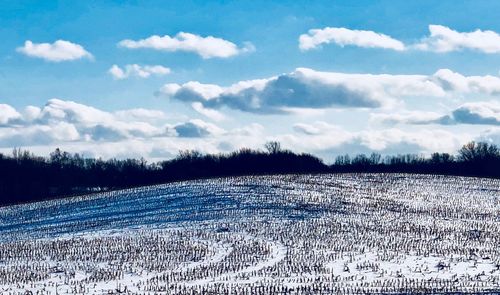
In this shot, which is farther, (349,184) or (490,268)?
(349,184)

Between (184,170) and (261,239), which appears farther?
(184,170)

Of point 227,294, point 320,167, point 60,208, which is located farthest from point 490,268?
point 320,167

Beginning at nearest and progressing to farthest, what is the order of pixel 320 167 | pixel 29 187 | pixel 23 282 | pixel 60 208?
pixel 23 282 → pixel 60 208 → pixel 29 187 → pixel 320 167

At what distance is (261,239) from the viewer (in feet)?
149

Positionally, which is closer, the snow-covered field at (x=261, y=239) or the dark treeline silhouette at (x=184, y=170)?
the snow-covered field at (x=261, y=239)

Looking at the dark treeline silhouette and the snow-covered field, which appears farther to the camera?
the dark treeline silhouette

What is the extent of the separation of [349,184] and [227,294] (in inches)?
1798

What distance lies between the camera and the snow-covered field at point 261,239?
3203 centimetres

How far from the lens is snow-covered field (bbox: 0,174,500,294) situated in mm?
32031

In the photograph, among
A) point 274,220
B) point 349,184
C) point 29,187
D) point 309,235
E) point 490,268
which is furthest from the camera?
point 29,187

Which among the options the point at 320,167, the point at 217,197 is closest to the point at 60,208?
the point at 217,197

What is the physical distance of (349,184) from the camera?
73.2 meters

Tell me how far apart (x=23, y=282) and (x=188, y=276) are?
265 inches

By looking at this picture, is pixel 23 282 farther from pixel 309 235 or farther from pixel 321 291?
pixel 309 235
